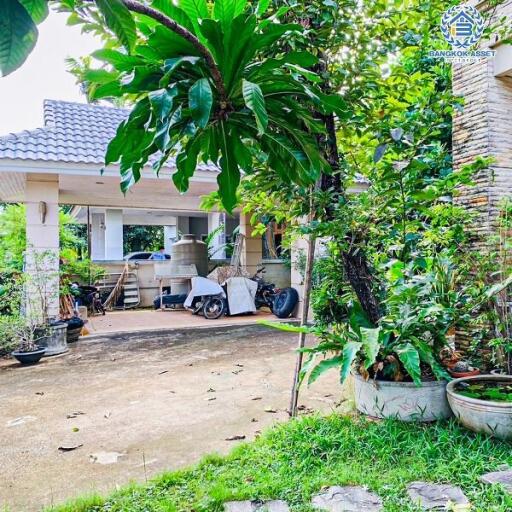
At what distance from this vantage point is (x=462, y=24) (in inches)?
146

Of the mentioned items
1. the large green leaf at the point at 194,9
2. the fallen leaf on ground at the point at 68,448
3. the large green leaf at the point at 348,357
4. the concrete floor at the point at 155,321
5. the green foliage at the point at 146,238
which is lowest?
the fallen leaf on ground at the point at 68,448

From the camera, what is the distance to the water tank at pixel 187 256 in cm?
1000

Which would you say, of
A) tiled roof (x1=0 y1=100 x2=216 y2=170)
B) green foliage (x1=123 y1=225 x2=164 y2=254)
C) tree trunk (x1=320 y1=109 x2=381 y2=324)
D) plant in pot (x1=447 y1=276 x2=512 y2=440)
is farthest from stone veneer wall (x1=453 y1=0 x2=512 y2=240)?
green foliage (x1=123 y1=225 x2=164 y2=254)

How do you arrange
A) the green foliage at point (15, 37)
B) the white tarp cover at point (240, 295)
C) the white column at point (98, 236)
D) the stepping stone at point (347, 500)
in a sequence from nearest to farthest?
the green foliage at point (15, 37) → the stepping stone at point (347, 500) → the white tarp cover at point (240, 295) → the white column at point (98, 236)

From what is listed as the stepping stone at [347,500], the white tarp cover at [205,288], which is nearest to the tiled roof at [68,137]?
the white tarp cover at [205,288]

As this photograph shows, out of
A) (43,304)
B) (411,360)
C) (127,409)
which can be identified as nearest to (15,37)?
(411,360)

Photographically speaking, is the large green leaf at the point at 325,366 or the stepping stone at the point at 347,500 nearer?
the stepping stone at the point at 347,500

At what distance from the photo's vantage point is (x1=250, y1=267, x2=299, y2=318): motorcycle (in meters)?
8.02

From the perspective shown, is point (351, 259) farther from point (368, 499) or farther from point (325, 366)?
point (368, 499)

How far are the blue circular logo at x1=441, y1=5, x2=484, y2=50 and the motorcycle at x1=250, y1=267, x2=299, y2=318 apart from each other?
5242 mm

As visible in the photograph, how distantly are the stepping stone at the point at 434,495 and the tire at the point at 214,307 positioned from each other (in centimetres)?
660

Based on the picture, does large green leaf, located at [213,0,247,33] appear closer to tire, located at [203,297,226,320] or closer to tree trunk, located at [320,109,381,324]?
tree trunk, located at [320,109,381,324]

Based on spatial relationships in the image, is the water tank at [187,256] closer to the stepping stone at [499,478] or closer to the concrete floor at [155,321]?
the concrete floor at [155,321]

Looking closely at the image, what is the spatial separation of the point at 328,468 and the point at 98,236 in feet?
47.5
